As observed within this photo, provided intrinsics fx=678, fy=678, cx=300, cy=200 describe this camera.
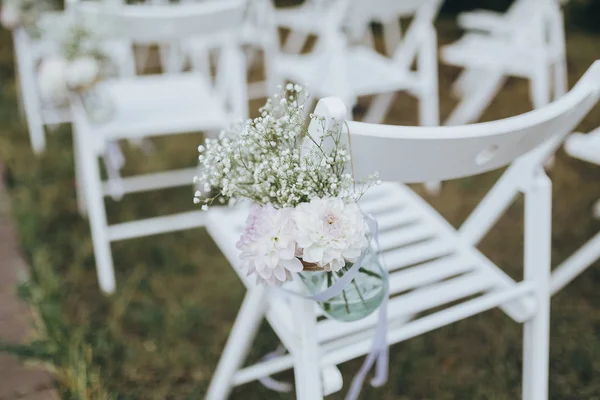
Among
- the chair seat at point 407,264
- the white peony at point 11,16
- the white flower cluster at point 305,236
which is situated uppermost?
the white peony at point 11,16

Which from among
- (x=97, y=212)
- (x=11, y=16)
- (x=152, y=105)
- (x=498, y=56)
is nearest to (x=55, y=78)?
(x=152, y=105)

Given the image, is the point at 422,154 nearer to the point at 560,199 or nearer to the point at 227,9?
the point at 227,9

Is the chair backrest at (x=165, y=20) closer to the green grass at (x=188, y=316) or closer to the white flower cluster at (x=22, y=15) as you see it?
the green grass at (x=188, y=316)

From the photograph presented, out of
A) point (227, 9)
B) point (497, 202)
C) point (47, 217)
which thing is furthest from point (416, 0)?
point (47, 217)

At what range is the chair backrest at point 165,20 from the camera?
197 cm

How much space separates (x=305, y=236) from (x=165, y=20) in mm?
1254

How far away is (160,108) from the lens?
7.35 ft

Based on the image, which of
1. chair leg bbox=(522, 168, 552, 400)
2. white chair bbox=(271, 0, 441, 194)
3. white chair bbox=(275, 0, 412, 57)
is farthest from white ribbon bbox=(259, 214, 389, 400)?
white chair bbox=(275, 0, 412, 57)

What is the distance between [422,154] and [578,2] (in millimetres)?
4766

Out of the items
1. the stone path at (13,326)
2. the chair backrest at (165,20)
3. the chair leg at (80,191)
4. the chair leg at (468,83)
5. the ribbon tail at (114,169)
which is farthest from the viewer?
the chair leg at (468,83)

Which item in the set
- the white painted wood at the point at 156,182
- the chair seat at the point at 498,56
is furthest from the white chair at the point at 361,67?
the white painted wood at the point at 156,182

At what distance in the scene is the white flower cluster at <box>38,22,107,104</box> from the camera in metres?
2.07

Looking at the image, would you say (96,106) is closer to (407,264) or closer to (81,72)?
(81,72)

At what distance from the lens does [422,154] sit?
991 millimetres
